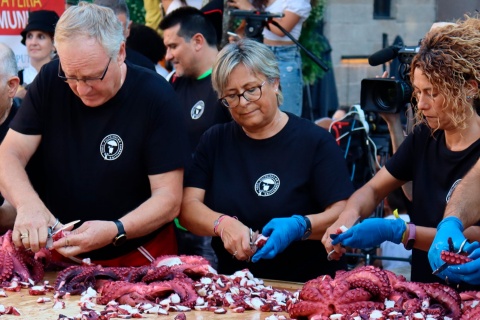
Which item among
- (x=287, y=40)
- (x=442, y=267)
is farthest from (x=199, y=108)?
(x=442, y=267)

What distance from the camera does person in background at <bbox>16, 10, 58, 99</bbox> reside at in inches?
293

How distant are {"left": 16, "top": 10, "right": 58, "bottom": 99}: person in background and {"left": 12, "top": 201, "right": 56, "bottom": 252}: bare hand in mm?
3196

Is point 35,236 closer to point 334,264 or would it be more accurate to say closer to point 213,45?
point 334,264

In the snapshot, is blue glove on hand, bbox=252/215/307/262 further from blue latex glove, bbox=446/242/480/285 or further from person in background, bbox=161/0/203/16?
person in background, bbox=161/0/203/16

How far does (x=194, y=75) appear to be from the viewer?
629 cm

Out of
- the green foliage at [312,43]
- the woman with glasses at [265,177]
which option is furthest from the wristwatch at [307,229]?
the green foliage at [312,43]

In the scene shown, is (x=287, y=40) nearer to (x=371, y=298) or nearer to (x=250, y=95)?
(x=250, y=95)

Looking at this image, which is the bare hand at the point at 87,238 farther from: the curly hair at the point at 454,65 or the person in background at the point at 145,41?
the person in background at the point at 145,41

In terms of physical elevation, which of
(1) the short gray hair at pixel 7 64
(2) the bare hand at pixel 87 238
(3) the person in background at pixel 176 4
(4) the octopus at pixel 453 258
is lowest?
(2) the bare hand at pixel 87 238

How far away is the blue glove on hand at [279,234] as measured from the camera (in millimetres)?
4078

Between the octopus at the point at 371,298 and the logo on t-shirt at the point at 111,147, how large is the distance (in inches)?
49.2

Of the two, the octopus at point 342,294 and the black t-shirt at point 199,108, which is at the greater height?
the black t-shirt at point 199,108

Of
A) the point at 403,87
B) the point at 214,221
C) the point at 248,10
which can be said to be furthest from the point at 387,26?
the point at 214,221

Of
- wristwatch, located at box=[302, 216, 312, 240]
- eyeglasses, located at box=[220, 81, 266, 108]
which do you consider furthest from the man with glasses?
wristwatch, located at box=[302, 216, 312, 240]
